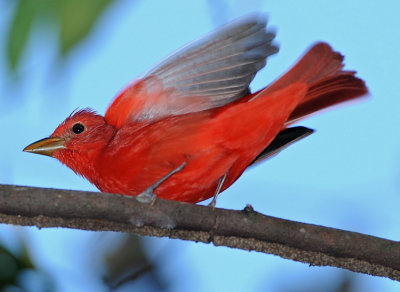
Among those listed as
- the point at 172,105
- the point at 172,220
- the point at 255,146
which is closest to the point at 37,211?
the point at 172,220

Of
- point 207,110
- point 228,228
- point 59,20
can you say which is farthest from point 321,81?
point 59,20

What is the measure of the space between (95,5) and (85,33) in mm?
112

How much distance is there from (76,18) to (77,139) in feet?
6.20

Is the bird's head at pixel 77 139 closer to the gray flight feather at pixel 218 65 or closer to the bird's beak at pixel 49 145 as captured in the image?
the bird's beak at pixel 49 145

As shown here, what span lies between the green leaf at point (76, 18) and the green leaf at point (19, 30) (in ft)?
0.30

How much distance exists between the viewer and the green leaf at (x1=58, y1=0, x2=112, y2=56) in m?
1.65

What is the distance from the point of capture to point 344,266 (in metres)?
2.57

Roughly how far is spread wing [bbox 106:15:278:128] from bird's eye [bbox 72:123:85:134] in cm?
58

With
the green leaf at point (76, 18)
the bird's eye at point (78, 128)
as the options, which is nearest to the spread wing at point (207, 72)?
the bird's eye at point (78, 128)

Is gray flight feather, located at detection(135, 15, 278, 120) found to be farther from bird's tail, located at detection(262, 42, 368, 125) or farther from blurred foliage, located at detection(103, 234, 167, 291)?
blurred foliage, located at detection(103, 234, 167, 291)

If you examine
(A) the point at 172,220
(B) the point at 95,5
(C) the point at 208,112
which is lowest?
(A) the point at 172,220

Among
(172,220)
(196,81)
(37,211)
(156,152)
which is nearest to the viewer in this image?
(37,211)

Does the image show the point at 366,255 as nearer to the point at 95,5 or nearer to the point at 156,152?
the point at 156,152

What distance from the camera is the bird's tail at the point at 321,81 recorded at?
2980 mm
